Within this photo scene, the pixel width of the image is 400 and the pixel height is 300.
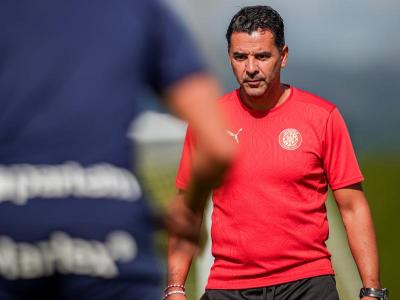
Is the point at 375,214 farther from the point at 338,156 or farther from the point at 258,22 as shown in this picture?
the point at 338,156

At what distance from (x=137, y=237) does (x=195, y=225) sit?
15 centimetres

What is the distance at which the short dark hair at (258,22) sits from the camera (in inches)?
232

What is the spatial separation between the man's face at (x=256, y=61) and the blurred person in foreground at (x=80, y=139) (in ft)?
A: 10.4

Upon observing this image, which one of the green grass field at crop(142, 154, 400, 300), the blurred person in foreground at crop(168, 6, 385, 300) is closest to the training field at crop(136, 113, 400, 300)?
the green grass field at crop(142, 154, 400, 300)

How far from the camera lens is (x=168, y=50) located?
8.48ft

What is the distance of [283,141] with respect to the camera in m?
5.54

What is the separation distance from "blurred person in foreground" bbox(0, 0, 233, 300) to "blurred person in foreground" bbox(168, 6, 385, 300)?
2666mm

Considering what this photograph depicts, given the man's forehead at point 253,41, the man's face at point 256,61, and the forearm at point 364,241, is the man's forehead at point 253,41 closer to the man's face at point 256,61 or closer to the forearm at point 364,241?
the man's face at point 256,61

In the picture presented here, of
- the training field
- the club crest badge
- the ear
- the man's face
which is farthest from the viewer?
the training field

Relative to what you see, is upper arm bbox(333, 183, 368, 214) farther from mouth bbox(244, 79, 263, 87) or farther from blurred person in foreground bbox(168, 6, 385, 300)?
mouth bbox(244, 79, 263, 87)

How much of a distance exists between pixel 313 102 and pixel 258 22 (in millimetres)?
539

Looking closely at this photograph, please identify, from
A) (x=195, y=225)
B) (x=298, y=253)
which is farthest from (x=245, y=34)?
(x=195, y=225)

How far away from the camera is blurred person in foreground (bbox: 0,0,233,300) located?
2.49m

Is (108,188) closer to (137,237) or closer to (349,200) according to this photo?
(137,237)
